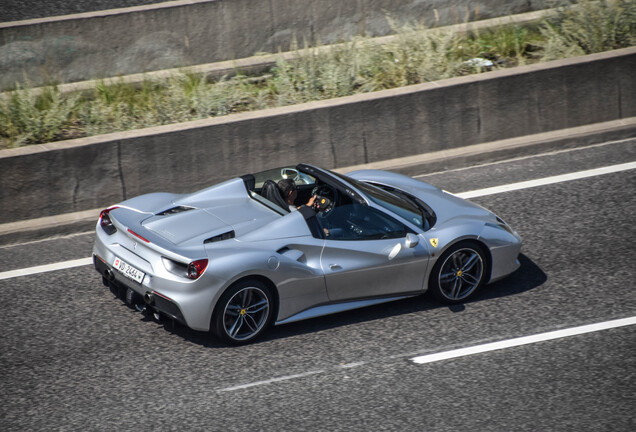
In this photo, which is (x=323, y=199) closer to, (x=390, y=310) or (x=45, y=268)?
(x=390, y=310)

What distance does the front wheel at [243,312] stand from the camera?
6.17m

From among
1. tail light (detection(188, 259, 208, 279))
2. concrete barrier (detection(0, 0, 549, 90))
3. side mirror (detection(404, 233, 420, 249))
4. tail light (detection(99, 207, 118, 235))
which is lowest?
side mirror (detection(404, 233, 420, 249))

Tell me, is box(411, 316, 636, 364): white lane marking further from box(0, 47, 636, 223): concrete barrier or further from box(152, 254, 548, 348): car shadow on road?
box(0, 47, 636, 223): concrete barrier

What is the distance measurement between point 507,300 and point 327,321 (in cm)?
170

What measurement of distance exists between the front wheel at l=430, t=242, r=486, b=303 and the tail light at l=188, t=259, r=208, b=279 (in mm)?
2102

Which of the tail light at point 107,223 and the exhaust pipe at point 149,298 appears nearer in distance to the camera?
the exhaust pipe at point 149,298

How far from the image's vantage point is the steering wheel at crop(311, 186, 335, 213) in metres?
7.11

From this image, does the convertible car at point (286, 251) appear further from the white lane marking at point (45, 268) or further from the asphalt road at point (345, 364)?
the white lane marking at point (45, 268)

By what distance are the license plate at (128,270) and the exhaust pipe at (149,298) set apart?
13cm

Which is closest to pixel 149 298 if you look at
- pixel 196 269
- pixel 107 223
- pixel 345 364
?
pixel 196 269

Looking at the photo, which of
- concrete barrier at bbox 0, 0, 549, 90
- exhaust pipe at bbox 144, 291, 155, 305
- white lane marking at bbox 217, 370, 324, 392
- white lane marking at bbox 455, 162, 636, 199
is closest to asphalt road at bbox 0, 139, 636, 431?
white lane marking at bbox 217, 370, 324, 392

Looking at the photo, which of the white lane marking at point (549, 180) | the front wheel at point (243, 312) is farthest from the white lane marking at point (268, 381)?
the white lane marking at point (549, 180)

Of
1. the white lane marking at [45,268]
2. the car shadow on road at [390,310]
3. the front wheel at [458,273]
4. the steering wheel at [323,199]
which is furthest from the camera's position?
the white lane marking at [45,268]

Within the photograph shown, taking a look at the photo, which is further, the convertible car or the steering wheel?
the steering wheel
